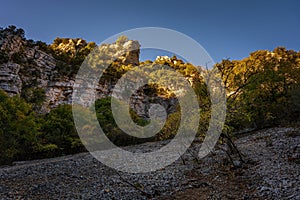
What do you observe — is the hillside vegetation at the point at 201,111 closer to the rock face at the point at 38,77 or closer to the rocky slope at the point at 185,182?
the rocky slope at the point at 185,182

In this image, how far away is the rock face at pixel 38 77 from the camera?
58594 millimetres

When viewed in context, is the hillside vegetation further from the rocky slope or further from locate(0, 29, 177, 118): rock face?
locate(0, 29, 177, 118): rock face

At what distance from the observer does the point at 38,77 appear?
66.9 meters

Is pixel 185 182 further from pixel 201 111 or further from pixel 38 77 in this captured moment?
pixel 38 77

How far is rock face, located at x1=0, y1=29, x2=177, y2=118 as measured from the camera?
58.6 metres

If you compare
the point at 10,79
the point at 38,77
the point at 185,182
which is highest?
the point at 38,77

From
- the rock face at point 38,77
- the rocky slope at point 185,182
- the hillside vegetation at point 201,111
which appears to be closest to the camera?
the rocky slope at point 185,182

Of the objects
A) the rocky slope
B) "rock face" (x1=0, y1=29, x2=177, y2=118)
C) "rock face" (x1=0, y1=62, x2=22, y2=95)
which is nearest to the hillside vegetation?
the rocky slope

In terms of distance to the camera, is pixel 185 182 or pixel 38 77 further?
pixel 38 77

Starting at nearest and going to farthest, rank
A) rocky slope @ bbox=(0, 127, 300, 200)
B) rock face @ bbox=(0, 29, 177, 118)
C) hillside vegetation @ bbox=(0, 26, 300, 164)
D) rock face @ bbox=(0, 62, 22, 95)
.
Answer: rocky slope @ bbox=(0, 127, 300, 200) < hillside vegetation @ bbox=(0, 26, 300, 164) < rock face @ bbox=(0, 62, 22, 95) < rock face @ bbox=(0, 29, 177, 118)

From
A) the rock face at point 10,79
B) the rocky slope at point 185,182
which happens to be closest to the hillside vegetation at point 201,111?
the rocky slope at point 185,182

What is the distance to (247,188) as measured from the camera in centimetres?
1164

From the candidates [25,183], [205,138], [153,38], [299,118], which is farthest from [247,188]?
[299,118]

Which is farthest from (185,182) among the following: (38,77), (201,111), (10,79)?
(38,77)
